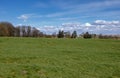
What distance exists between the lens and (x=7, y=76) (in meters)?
11.9

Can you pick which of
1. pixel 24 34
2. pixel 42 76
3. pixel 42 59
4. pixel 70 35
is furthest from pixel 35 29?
pixel 42 76

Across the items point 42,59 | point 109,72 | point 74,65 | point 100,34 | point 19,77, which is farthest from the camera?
point 100,34

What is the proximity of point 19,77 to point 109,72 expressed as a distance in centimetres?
558

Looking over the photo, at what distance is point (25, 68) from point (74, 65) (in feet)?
12.3

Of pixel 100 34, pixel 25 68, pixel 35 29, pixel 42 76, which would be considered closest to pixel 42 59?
pixel 25 68

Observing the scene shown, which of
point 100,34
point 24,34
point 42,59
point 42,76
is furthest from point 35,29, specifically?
point 42,76

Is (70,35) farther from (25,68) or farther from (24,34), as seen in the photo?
(25,68)

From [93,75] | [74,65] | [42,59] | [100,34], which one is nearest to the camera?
[93,75]

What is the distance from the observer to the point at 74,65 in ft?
51.4

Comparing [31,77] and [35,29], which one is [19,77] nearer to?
[31,77]

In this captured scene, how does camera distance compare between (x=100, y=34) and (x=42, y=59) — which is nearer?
(x=42, y=59)

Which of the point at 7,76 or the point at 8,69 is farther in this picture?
the point at 8,69

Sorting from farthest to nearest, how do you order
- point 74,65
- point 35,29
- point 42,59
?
point 35,29 < point 42,59 < point 74,65

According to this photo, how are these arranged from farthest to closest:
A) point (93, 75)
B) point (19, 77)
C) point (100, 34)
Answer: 1. point (100, 34)
2. point (93, 75)
3. point (19, 77)
